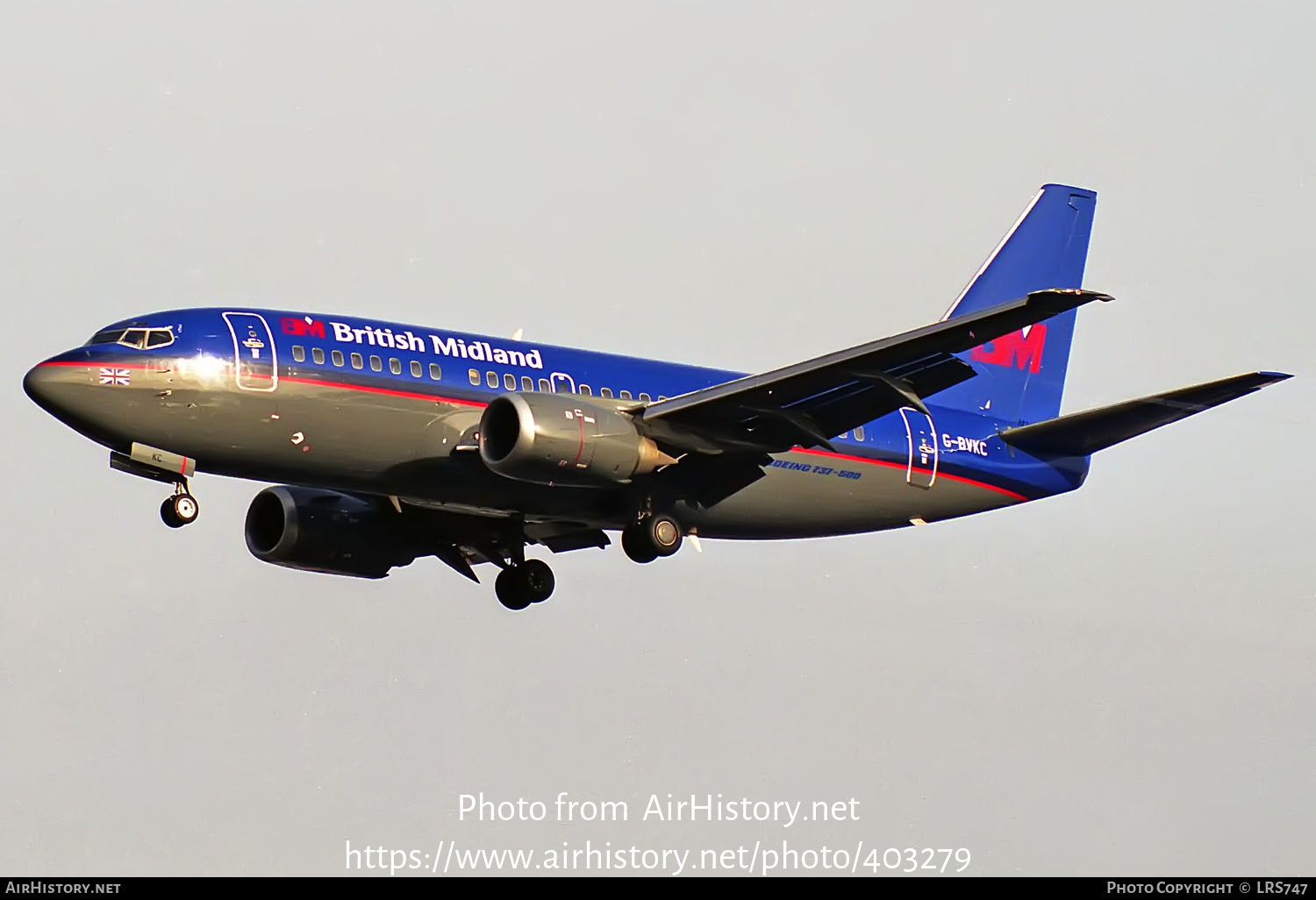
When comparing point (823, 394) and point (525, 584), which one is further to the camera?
point (525, 584)

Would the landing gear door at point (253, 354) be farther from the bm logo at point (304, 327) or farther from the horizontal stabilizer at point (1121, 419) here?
the horizontal stabilizer at point (1121, 419)

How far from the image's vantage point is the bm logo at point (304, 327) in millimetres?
35156

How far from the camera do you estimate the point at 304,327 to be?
116 feet

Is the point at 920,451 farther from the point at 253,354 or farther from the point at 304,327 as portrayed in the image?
the point at 253,354

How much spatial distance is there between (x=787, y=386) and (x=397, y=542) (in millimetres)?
9975

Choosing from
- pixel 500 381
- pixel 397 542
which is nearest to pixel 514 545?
pixel 397 542

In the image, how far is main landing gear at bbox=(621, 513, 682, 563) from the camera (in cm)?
3831

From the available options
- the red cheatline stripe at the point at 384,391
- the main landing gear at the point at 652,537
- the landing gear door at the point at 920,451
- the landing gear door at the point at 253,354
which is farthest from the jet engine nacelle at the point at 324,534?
the landing gear door at the point at 920,451

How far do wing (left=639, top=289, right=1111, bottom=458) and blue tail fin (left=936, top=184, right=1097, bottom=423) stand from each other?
313 inches

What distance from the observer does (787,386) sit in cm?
3634

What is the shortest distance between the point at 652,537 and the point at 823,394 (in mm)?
4446

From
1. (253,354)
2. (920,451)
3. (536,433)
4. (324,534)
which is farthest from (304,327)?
(920,451)

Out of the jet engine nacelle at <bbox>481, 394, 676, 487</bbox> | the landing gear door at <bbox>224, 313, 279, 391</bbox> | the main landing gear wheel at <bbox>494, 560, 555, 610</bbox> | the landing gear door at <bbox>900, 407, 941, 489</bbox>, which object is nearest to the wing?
the jet engine nacelle at <bbox>481, 394, 676, 487</bbox>

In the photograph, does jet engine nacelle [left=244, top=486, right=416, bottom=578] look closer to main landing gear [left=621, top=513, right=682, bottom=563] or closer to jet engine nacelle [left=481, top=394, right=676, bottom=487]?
main landing gear [left=621, top=513, right=682, bottom=563]
